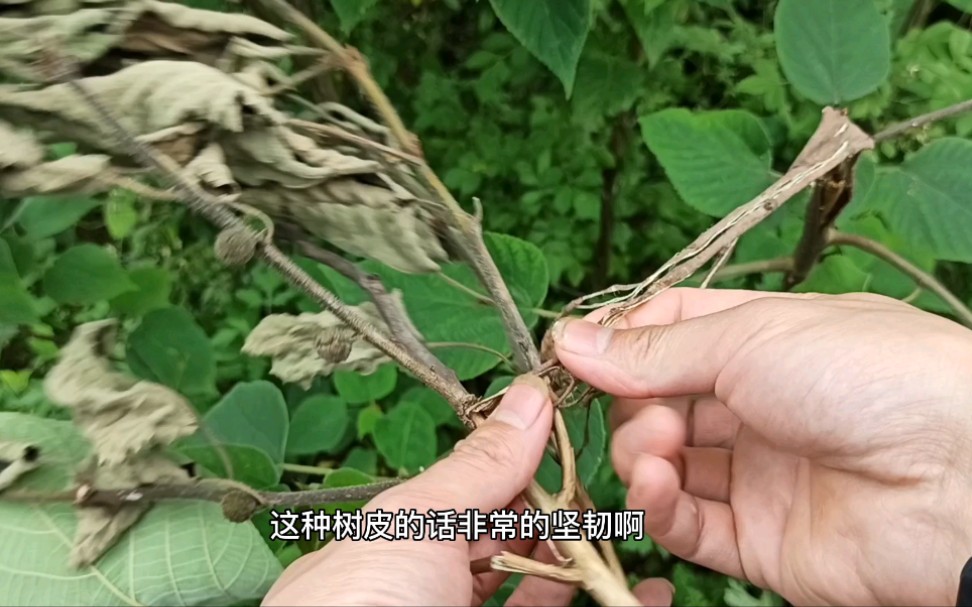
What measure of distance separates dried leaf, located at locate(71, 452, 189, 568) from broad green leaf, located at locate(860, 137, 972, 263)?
68cm

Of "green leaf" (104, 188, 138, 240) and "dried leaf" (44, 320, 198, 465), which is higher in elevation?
"dried leaf" (44, 320, 198, 465)

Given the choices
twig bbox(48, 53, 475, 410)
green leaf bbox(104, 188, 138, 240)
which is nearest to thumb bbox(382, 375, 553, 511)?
twig bbox(48, 53, 475, 410)

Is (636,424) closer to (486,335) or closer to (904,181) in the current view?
(486,335)

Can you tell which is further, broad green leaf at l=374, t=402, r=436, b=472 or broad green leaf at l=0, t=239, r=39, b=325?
broad green leaf at l=374, t=402, r=436, b=472

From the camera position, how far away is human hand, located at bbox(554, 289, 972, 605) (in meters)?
0.63

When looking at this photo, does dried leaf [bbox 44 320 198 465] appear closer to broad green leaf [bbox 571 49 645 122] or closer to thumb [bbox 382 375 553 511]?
thumb [bbox 382 375 553 511]

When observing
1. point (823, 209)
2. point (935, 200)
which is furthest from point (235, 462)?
point (935, 200)

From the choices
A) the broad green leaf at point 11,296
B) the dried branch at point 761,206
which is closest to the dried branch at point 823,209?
the dried branch at point 761,206

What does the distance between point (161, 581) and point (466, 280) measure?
375 millimetres

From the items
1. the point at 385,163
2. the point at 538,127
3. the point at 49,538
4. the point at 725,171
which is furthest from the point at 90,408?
the point at 538,127

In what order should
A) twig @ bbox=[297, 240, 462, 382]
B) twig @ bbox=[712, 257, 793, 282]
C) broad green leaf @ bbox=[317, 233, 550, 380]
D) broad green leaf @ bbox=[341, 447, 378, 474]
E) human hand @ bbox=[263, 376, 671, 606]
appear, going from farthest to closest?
broad green leaf @ bbox=[341, 447, 378, 474] < twig @ bbox=[712, 257, 793, 282] < broad green leaf @ bbox=[317, 233, 550, 380] < twig @ bbox=[297, 240, 462, 382] < human hand @ bbox=[263, 376, 671, 606]

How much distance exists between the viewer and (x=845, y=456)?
668 millimetres

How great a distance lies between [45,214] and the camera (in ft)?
2.21

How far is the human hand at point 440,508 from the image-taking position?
0.50 metres
